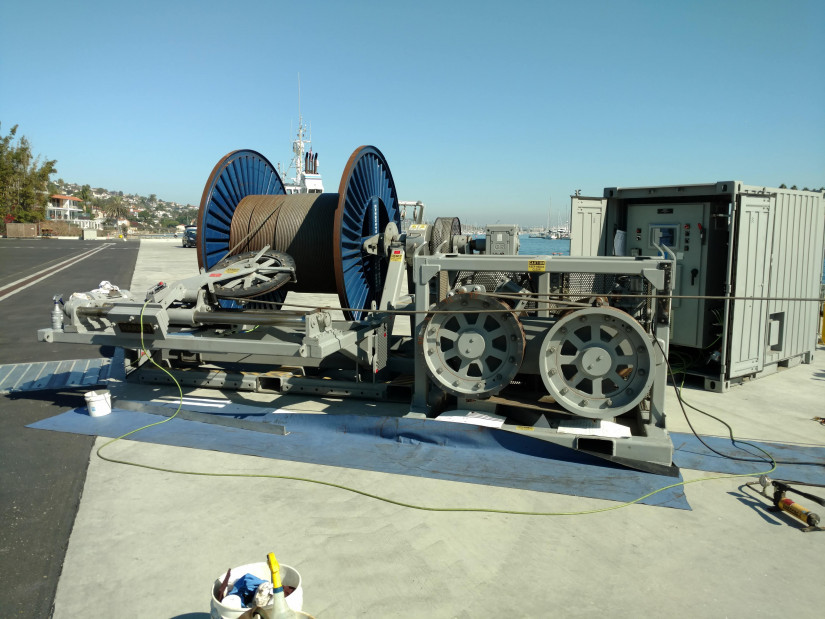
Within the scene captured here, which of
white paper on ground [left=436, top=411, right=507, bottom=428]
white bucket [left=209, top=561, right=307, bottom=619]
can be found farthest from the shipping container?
white bucket [left=209, top=561, right=307, bottom=619]

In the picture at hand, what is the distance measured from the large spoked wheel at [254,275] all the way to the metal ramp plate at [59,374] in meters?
2.39

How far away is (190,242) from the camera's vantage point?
2080 inches

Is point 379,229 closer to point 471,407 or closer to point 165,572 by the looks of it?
point 471,407

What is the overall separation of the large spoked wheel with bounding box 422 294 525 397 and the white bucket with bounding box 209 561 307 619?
10.9 feet

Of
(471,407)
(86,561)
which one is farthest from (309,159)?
(86,561)

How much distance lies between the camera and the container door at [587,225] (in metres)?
10.2

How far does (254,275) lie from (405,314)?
237 cm

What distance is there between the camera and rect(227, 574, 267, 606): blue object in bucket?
3149mm

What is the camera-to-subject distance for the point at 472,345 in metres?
6.37

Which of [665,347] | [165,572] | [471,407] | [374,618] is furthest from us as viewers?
[471,407]

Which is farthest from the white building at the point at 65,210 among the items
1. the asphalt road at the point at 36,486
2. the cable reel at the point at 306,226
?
the asphalt road at the point at 36,486

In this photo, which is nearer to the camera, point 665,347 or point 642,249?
point 665,347

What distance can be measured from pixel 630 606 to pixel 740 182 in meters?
6.67

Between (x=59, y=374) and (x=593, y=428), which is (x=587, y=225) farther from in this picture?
(x=59, y=374)
